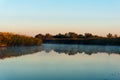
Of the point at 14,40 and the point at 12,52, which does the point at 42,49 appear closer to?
the point at 14,40

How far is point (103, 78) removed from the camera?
31.3 feet

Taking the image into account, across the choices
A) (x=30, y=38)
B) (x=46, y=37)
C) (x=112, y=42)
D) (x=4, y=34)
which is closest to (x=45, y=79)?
(x=4, y=34)

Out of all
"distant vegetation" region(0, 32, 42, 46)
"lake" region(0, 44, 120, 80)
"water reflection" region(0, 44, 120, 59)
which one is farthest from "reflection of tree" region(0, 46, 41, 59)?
"distant vegetation" region(0, 32, 42, 46)

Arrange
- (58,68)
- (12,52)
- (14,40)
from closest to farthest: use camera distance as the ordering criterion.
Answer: (58,68)
(12,52)
(14,40)

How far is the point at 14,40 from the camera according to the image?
3494 centimetres

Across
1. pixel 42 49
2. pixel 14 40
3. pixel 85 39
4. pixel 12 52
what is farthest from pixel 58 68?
pixel 85 39

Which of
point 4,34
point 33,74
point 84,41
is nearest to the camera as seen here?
point 33,74

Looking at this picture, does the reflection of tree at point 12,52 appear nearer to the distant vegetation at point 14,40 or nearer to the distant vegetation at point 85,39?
the distant vegetation at point 14,40

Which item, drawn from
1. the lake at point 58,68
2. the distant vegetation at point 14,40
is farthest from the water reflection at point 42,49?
the lake at point 58,68

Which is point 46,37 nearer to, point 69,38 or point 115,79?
point 69,38

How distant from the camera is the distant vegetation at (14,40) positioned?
33250 millimetres

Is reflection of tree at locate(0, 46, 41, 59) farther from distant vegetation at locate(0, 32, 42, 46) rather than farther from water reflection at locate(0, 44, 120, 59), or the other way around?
distant vegetation at locate(0, 32, 42, 46)

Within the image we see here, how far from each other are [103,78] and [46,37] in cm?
4865

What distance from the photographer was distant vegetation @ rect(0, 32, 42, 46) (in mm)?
33250
